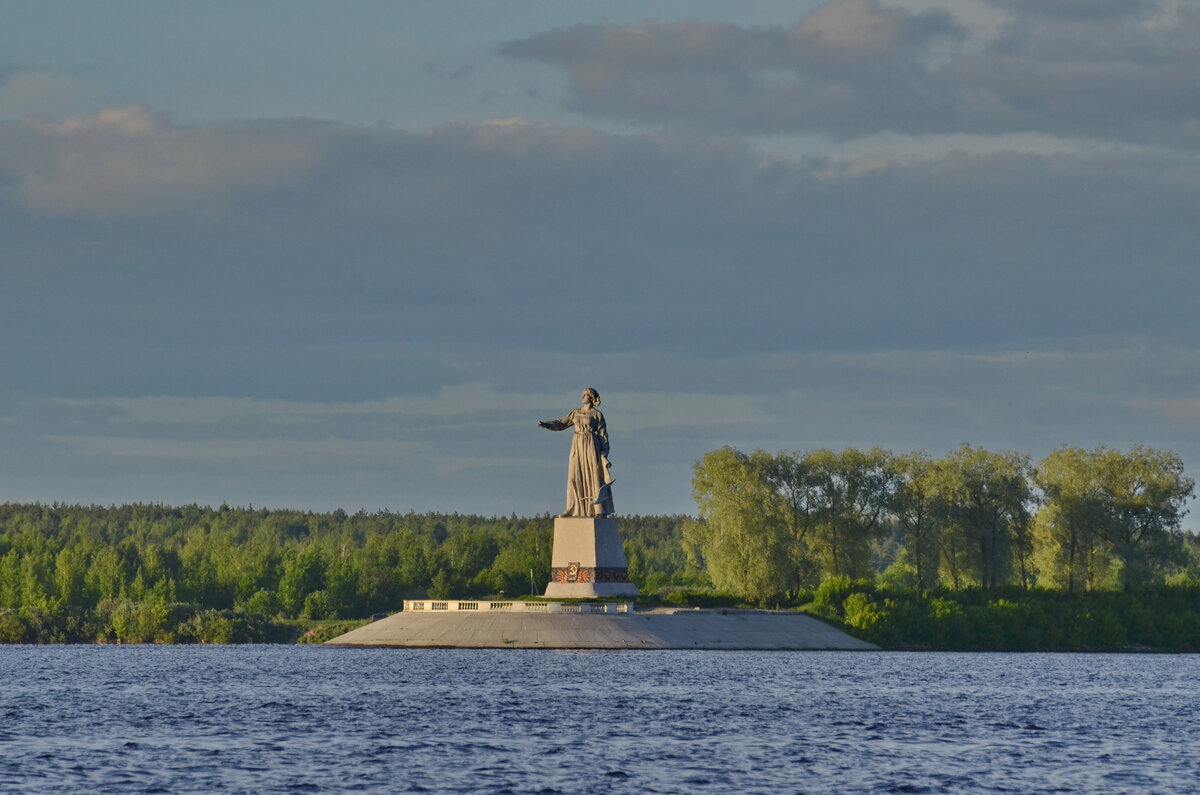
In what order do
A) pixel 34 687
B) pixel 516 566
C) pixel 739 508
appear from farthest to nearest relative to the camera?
pixel 516 566
pixel 739 508
pixel 34 687

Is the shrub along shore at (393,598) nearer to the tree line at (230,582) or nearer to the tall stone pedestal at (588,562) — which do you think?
the tree line at (230,582)

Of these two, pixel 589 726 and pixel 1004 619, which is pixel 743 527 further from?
pixel 589 726

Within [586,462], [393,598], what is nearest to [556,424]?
[586,462]

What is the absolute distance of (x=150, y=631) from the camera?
143000 mm

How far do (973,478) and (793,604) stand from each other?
19988 millimetres

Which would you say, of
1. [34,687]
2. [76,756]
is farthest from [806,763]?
[34,687]

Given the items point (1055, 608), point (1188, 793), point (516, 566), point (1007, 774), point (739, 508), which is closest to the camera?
point (1188, 793)

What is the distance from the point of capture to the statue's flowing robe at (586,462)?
125 m

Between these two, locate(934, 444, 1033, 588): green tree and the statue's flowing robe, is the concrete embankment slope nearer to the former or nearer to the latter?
the statue's flowing robe

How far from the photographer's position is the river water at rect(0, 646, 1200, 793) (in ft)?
155

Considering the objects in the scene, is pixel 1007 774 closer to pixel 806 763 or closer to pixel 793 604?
pixel 806 763

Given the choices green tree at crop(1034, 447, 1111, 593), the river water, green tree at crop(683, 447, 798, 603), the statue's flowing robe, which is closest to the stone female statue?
the statue's flowing robe

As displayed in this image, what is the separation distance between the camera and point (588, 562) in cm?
12281

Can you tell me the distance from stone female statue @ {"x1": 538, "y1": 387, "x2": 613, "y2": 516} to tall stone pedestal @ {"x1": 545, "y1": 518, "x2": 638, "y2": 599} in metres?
1.32
